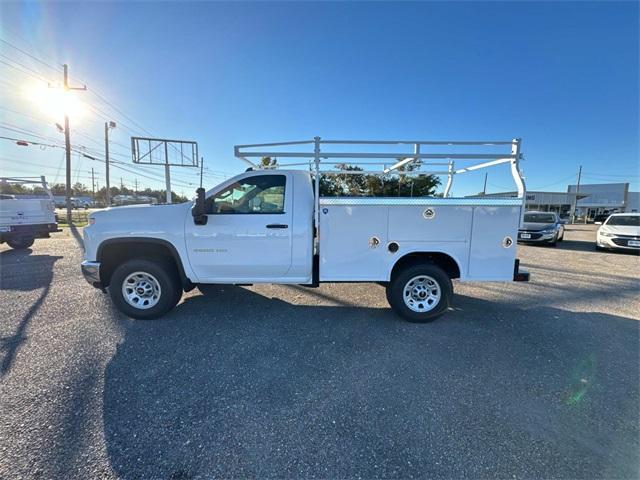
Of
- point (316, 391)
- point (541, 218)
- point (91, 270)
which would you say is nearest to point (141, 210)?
point (91, 270)

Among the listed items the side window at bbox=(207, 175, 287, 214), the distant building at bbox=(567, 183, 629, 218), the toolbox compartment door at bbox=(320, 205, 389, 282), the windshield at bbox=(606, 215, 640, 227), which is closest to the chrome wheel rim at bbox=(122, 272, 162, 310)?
the side window at bbox=(207, 175, 287, 214)

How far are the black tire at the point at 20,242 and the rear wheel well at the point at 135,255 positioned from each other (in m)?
8.40

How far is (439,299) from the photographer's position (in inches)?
157

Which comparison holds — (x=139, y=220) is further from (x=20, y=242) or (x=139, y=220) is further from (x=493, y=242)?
(x=20, y=242)

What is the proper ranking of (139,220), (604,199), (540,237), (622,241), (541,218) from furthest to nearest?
A: (604,199), (541,218), (540,237), (622,241), (139,220)

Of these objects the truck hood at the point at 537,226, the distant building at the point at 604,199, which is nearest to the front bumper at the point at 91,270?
the truck hood at the point at 537,226

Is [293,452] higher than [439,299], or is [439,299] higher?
[439,299]

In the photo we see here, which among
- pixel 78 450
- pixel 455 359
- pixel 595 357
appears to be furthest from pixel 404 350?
pixel 78 450

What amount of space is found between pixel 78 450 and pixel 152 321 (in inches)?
85.7

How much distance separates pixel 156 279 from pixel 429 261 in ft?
12.6

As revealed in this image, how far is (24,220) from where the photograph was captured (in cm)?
917

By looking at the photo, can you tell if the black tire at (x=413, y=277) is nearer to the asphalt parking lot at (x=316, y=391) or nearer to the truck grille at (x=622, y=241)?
the asphalt parking lot at (x=316, y=391)

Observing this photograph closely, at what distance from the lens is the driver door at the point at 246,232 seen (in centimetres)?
390

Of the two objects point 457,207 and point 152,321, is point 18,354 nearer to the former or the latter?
point 152,321
